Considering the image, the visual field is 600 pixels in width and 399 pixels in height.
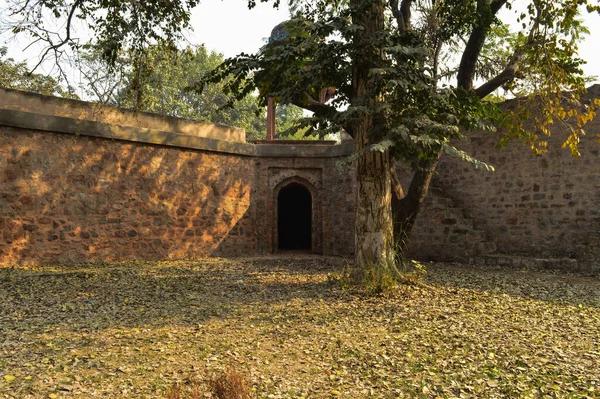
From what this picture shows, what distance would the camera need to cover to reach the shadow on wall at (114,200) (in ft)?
27.8

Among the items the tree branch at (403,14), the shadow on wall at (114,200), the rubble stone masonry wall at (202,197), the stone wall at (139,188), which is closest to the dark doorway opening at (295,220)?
the stone wall at (139,188)

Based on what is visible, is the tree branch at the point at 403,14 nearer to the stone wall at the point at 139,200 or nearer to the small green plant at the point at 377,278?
the stone wall at the point at 139,200

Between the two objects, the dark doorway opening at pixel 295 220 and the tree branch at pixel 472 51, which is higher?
the tree branch at pixel 472 51

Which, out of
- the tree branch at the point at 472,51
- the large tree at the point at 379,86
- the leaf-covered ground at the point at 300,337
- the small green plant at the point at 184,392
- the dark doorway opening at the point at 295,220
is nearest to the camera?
the small green plant at the point at 184,392

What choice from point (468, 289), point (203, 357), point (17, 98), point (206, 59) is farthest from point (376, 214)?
point (206, 59)

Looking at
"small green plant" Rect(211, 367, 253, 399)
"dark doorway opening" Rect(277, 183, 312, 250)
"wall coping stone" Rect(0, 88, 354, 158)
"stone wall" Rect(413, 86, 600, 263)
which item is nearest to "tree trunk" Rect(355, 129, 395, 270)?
"small green plant" Rect(211, 367, 253, 399)

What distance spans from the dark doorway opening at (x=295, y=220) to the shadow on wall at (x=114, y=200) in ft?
14.8

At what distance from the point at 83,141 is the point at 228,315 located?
5.94m

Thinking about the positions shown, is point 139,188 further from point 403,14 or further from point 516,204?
point 516,204

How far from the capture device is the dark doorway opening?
1667cm

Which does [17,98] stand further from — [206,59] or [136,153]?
[206,59]

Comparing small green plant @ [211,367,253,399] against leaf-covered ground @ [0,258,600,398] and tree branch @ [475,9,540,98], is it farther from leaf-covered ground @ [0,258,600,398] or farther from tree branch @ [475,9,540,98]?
tree branch @ [475,9,540,98]

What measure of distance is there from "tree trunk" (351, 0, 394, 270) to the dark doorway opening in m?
9.90

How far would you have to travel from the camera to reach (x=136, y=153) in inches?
395
